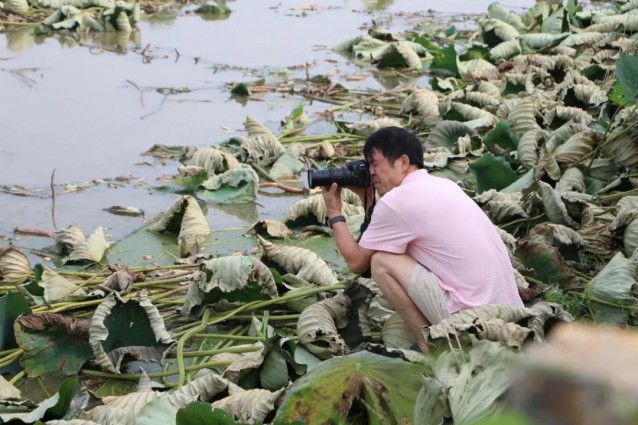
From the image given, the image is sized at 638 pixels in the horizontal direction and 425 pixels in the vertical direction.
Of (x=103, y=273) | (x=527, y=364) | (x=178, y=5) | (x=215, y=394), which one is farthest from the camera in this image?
(x=178, y=5)

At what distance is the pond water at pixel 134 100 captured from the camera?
5664 millimetres

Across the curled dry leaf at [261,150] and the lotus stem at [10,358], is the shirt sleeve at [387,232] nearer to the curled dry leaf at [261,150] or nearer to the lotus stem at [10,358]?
the lotus stem at [10,358]

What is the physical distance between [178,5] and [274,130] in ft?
23.3

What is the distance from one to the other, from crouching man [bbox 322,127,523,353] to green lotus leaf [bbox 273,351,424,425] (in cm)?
67

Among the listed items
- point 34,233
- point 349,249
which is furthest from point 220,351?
point 34,233


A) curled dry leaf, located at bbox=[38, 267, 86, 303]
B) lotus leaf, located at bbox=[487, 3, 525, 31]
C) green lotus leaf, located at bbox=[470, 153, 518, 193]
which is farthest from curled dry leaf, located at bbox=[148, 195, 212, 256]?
lotus leaf, located at bbox=[487, 3, 525, 31]

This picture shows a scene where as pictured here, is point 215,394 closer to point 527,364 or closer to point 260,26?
point 527,364

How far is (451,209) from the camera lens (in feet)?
10.6

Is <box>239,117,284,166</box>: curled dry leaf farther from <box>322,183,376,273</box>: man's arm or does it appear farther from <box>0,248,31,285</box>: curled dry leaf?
<box>322,183,376,273</box>: man's arm

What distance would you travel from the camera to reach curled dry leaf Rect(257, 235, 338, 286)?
402 centimetres

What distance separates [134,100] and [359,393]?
19.8 feet

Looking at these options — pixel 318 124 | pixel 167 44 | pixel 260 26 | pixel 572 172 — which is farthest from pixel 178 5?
pixel 572 172

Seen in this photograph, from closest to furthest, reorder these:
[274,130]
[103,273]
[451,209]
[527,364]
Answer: [527,364]
[451,209]
[103,273]
[274,130]

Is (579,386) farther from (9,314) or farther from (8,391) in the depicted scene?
(9,314)
